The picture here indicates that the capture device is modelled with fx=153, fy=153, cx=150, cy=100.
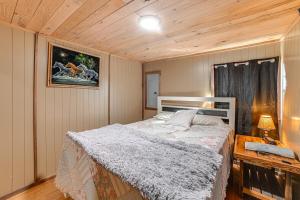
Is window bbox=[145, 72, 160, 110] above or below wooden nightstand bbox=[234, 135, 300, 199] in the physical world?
above

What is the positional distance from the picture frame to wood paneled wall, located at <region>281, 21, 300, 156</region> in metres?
2.88

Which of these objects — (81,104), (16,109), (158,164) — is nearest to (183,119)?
(158,164)

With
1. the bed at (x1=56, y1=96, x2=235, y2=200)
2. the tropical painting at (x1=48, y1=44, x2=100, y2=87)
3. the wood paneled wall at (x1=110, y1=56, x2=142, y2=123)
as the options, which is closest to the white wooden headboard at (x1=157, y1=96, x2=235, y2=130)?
the bed at (x1=56, y1=96, x2=235, y2=200)

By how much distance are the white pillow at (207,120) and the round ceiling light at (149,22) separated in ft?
5.35

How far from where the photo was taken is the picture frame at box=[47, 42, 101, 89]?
2316 millimetres

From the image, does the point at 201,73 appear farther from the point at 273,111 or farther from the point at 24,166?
the point at 24,166

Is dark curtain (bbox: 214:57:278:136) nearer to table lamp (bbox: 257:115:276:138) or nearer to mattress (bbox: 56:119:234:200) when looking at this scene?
table lamp (bbox: 257:115:276:138)

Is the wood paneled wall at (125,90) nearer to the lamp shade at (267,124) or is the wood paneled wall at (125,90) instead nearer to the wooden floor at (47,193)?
the wooden floor at (47,193)

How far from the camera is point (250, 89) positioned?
253 centimetres

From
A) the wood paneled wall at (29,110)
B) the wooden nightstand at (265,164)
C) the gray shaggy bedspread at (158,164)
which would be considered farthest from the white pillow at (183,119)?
the wood paneled wall at (29,110)

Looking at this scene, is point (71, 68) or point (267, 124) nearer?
point (267, 124)

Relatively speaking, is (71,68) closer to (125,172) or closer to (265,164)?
(125,172)

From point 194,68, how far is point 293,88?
1.70 meters

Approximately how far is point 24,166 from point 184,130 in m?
2.30
